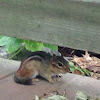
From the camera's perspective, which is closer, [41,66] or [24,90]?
[24,90]

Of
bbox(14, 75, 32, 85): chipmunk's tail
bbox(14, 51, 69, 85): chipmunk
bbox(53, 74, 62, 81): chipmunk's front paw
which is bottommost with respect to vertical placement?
bbox(53, 74, 62, 81): chipmunk's front paw

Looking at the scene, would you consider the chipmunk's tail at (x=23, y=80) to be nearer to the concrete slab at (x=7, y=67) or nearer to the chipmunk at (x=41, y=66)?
the chipmunk at (x=41, y=66)

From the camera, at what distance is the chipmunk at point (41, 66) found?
126 inches

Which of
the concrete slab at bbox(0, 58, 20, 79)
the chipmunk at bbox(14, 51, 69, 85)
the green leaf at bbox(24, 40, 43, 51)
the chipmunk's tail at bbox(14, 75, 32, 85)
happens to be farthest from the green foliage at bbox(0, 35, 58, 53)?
the chipmunk's tail at bbox(14, 75, 32, 85)

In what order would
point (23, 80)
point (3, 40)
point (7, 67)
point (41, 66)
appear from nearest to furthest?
1. point (23, 80)
2. point (41, 66)
3. point (7, 67)
4. point (3, 40)

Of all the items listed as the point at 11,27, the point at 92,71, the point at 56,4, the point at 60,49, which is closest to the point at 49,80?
the point at 11,27

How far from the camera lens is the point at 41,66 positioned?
3332 millimetres

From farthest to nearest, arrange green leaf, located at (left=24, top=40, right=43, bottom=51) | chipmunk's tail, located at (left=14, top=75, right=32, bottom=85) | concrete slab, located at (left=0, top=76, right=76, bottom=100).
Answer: green leaf, located at (left=24, top=40, right=43, bottom=51)
chipmunk's tail, located at (left=14, top=75, right=32, bottom=85)
concrete slab, located at (left=0, top=76, right=76, bottom=100)

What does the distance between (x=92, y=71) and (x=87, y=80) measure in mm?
1648

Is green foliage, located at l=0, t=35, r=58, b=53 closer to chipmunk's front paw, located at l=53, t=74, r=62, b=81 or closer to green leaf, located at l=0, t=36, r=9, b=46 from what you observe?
green leaf, located at l=0, t=36, r=9, b=46

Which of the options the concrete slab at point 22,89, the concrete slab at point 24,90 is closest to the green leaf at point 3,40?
the concrete slab at point 22,89

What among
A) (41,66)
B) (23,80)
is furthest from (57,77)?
(23,80)

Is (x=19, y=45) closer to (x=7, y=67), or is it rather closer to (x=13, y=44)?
(x=13, y=44)

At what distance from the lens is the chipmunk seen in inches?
126
